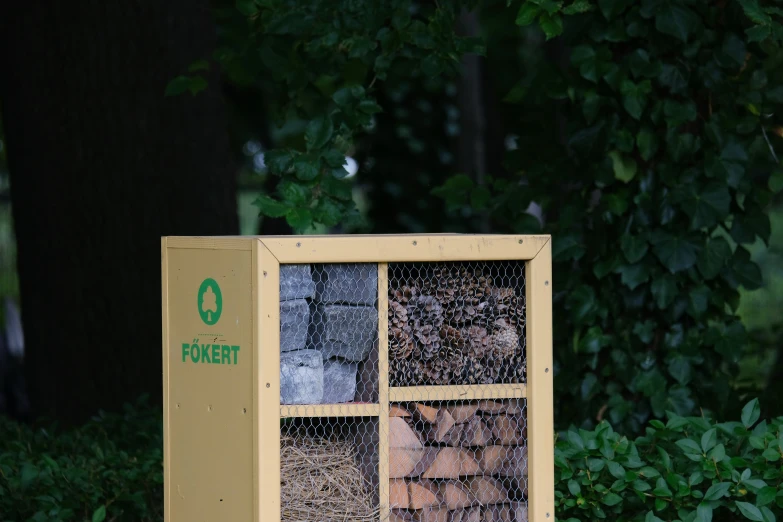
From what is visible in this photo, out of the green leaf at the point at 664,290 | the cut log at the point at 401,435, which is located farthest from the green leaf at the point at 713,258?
the cut log at the point at 401,435

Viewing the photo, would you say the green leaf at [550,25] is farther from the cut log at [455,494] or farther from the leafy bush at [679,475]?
the cut log at [455,494]

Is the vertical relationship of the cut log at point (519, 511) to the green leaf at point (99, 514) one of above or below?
above

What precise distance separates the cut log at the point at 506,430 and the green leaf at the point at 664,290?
5.18 ft

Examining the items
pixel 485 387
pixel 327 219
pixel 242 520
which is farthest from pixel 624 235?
pixel 242 520

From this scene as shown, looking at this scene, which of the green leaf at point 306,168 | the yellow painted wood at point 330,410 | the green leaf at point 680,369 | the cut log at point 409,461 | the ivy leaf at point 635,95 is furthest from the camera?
the green leaf at point 680,369

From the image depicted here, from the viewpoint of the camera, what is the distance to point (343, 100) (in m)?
4.49

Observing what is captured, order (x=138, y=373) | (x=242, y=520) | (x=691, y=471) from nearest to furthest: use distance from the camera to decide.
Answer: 1. (x=242, y=520)
2. (x=691, y=471)
3. (x=138, y=373)

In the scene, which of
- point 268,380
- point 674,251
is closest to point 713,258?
point 674,251

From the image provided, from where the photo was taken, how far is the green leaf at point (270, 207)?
13.9ft

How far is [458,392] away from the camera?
3.09 m

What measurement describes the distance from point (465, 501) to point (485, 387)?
1.12 ft

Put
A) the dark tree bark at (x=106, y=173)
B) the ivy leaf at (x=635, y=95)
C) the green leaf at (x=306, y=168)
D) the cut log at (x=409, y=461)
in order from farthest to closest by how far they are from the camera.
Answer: the dark tree bark at (x=106, y=173) < the ivy leaf at (x=635, y=95) < the green leaf at (x=306, y=168) < the cut log at (x=409, y=461)

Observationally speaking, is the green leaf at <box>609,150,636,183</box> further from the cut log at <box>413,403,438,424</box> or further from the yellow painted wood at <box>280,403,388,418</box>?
the yellow painted wood at <box>280,403,388,418</box>

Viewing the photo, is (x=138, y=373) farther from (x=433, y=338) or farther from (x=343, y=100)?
(x=433, y=338)
